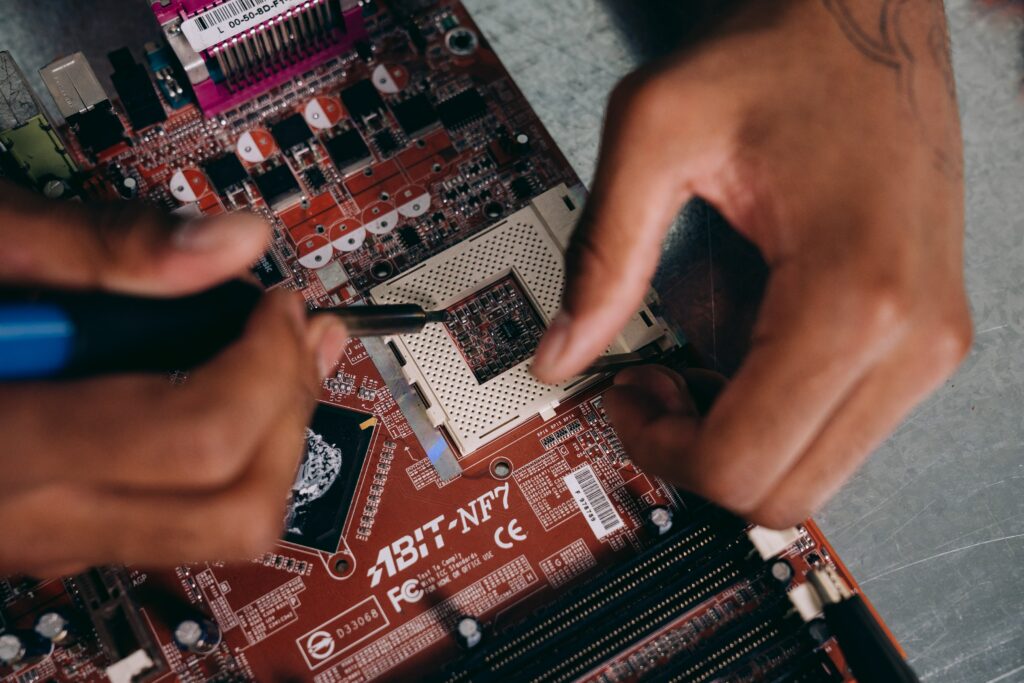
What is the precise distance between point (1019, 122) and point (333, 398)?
13.2 ft

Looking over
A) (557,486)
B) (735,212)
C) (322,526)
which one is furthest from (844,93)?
(322,526)

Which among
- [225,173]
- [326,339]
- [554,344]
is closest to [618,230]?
[554,344]

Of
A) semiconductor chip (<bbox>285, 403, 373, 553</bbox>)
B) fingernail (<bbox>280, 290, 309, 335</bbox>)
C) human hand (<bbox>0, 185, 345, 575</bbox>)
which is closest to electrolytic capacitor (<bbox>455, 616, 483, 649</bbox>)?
semiconductor chip (<bbox>285, 403, 373, 553</bbox>)

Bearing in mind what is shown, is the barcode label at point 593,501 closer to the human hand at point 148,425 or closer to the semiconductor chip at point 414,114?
the human hand at point 148,425

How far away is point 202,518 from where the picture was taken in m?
2.29

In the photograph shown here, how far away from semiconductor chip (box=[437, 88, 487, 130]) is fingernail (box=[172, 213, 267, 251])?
5.49 ft

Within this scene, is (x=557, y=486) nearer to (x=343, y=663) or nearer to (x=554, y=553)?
(x=554, y=553)

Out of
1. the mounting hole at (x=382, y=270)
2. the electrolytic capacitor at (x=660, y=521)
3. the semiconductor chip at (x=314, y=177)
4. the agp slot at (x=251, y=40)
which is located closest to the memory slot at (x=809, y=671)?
the electrolytic capacitor at (x=660, y=521)

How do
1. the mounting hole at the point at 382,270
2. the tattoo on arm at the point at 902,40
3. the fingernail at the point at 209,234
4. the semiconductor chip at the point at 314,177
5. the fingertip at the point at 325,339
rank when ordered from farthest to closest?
the semiconductor chip at the point at 314,177
the mounting hole at the point at 382,270
the tattoo on arm at the point at 902,40
the fingertip at the point at 325,339
the fingernail at the point at 209,234

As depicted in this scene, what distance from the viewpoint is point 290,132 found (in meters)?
3.83

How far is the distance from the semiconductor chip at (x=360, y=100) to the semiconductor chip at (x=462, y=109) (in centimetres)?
32

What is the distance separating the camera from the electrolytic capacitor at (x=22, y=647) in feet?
10.2

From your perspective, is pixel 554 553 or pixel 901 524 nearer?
pixel 554 553

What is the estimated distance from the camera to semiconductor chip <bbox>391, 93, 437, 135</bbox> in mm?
3842
